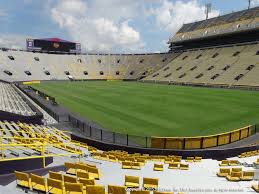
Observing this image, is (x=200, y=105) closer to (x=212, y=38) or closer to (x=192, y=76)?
(x=192, y=76)

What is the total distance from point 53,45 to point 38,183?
11457 centimetres

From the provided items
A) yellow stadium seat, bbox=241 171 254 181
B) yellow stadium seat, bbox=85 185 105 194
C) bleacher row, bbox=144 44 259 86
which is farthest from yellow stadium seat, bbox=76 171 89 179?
bleacher row, bbox=144 44 259 86

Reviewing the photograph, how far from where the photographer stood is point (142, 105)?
41719 mm

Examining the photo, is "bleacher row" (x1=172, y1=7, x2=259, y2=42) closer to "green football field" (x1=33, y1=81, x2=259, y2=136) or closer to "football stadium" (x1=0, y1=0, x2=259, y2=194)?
"football stadium" (x1=0, y1=0, x2=259, y2=194)

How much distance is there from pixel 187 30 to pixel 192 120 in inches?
3525

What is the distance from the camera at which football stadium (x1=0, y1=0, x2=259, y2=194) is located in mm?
11031

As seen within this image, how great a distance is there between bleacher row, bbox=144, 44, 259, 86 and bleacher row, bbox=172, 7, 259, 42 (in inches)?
254

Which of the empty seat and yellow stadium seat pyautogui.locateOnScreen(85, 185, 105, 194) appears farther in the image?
the empty seat

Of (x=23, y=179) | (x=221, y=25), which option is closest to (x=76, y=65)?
(x=221, y=25)

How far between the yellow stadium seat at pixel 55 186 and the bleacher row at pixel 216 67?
59.9 metres

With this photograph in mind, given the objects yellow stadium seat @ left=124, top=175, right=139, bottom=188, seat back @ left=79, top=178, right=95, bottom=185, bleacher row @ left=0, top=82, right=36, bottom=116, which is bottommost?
yellow stadium seat @ left=124, top=175, right=139, bottom=188

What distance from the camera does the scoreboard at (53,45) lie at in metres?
114

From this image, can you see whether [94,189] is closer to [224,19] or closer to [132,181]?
[132,181]

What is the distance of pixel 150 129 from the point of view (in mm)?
27828
